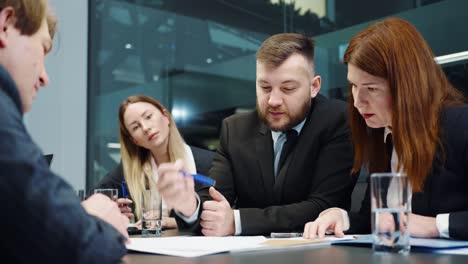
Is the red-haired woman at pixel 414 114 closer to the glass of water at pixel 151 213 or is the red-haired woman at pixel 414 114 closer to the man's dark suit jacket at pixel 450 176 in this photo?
the man's dark suit jacket at pixel 450 176

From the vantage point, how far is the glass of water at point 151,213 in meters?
1.62

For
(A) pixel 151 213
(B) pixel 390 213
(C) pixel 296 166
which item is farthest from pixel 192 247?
(C) pixel 296 166

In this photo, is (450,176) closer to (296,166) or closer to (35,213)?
(296,166)

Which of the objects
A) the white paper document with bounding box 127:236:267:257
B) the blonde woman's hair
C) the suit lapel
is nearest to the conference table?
the white paper document with bounding box 127:236:267:257

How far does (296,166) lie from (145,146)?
111 cm

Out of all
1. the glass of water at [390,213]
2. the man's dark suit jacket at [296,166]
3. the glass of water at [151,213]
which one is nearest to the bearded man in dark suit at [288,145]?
the man's dark suit jacket at [296,166]

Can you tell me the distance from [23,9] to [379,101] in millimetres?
1026

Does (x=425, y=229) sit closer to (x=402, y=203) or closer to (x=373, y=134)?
(x=402, y=203)

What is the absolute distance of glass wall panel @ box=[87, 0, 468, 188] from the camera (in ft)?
10.4

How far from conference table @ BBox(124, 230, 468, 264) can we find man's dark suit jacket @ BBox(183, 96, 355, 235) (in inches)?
26.4

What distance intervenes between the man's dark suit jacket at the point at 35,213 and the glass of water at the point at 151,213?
92 centimetres

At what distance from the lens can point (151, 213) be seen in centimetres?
163

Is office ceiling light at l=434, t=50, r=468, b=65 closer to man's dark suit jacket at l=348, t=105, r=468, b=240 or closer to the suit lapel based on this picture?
the suit lapel

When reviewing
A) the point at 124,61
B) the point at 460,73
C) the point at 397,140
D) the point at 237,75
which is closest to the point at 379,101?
the point at 397,140
